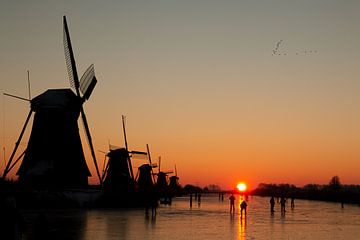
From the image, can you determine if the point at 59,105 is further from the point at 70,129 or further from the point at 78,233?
the point at 78,233

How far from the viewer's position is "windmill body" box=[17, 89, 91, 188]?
168ft

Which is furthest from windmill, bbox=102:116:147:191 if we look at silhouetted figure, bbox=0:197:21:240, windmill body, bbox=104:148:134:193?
silhouetted figure, bbox=0:197:21:240

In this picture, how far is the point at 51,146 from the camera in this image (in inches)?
2016

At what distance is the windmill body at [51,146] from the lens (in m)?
51.1

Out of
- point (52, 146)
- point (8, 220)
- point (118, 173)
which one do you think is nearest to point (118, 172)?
point (118, 173)

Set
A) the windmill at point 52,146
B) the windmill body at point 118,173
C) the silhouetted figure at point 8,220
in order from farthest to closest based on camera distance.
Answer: the windmill body at point 118,173 → the windmill at point 52,146 → the silhouetted figure at point 8,220

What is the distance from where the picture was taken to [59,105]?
51.3m

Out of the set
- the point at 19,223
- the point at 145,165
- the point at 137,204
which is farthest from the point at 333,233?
the point at 145,165

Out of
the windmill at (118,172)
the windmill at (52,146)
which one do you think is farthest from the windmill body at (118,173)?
the windmill at (52,146)

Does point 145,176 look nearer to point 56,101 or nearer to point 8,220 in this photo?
point 56,101

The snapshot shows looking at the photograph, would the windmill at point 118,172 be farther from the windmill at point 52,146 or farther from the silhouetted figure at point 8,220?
the silhouetted figure at point 8,220

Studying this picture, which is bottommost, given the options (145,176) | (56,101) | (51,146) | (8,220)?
(8,220)

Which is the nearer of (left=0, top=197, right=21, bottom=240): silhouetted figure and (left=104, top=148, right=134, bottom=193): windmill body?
(left=0, top=197, right=21, bottom=240): silhouetted figure

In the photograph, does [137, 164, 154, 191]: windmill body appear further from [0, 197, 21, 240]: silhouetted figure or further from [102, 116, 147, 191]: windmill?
[0, 197, 21, 240]: silhouetted figure
